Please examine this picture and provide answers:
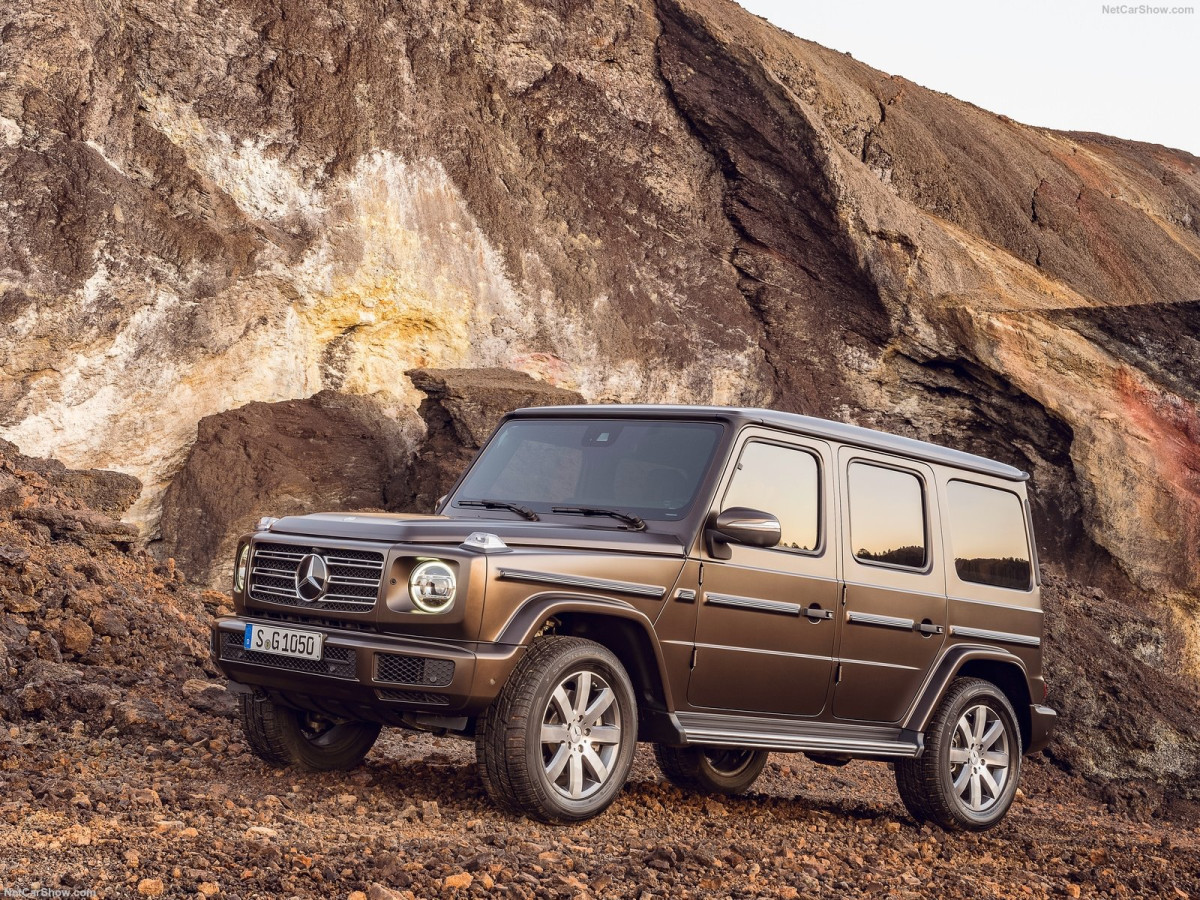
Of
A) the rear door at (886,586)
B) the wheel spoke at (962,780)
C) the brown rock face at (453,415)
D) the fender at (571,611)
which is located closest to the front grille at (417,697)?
the fender at (571,611)

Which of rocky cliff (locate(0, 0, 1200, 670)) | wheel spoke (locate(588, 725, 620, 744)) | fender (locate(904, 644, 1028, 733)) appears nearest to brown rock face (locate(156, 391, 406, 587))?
rocky cliff (locate(0, 0, 1200, 670))

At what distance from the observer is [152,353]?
1548cm

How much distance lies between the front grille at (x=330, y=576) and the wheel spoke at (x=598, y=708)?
102cm

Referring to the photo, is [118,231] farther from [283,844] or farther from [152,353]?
[283,844]

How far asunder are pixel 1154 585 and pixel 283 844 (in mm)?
16958

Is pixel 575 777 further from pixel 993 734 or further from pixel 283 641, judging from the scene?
pixel 993 734

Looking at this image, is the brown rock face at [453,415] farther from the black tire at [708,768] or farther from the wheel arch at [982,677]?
the wheel arch at [982,677]

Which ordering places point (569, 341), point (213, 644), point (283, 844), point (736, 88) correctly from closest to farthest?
point (283, 844) < point (213, 644) < point (569, 341) < point (736, 88)

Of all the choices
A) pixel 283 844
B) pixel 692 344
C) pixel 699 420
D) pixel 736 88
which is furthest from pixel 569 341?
pixel 283 844

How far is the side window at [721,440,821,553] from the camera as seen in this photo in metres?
6.28

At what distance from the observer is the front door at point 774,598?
238 inches

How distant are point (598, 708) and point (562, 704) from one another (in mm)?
193

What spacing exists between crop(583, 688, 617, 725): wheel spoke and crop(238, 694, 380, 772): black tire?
1107 millimetres

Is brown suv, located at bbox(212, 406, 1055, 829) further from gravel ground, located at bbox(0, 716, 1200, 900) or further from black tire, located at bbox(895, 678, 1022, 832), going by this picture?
gravel ground, located at bbox(0, 716, 1200, 900)
